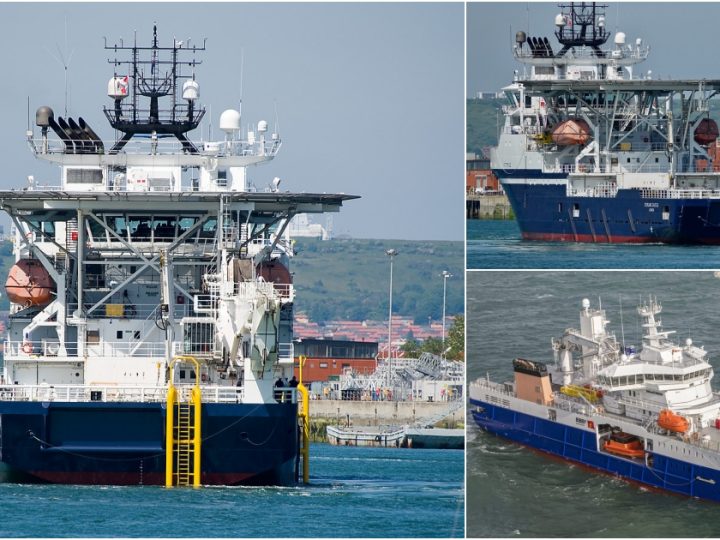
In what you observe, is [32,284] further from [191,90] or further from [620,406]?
[620,406]

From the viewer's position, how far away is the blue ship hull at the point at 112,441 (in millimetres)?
55844

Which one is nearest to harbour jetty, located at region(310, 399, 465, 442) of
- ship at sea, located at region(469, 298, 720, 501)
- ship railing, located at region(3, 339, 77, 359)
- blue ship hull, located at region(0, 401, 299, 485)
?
ship at sea, located at region(469, 298, 720, 501)

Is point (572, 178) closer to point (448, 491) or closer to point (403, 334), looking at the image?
point (448, 491)

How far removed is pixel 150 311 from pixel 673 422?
47.4ft

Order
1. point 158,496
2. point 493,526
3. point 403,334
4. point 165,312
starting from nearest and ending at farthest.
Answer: point 493,526, point 158,496, point 165,312, point 403,334

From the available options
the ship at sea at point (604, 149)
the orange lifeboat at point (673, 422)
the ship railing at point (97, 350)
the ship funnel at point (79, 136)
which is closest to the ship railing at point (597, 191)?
the ship at sea at point (604, 149)

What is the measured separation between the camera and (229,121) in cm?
6203

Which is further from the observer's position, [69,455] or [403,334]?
[403,334]

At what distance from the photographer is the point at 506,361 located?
193 ft

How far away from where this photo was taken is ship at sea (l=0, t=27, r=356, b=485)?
184ft

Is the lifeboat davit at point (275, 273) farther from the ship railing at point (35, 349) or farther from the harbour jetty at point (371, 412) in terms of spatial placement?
the harbour jetty at point (371, 412)

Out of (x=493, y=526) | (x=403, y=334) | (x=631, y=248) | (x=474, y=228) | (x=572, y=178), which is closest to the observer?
(x=493, y=526)

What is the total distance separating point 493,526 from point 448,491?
14428mm

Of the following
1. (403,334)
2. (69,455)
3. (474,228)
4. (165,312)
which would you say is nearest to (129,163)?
(165,312)
